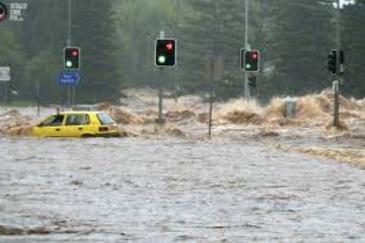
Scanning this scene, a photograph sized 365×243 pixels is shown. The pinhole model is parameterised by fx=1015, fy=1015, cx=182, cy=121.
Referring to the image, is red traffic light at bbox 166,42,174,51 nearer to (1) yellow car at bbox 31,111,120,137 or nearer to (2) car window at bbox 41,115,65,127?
(1) yellow car at bbox 31,111,120,137

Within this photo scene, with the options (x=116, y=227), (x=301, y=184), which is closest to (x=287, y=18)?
(x=301, y=184)

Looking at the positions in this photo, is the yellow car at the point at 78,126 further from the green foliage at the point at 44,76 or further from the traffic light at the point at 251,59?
the green foliage at the point at 44,76

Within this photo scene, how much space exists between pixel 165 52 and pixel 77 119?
406 centimetres

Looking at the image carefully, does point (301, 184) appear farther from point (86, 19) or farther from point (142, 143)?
point (86, 19)

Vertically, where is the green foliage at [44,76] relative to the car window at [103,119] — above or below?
below

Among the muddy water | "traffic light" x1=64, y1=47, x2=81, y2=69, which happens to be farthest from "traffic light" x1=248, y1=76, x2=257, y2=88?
the muddy water

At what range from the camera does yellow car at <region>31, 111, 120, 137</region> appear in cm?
3700

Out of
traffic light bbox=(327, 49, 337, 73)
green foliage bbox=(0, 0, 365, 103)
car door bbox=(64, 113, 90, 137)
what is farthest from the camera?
green foliage bbox=(0, 0, 365, 103)

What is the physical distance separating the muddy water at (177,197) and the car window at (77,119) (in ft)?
24.5

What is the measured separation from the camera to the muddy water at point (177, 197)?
496 inches

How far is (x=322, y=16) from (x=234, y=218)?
9338 centimetres

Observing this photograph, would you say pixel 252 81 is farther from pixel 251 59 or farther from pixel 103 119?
pixel 103 119

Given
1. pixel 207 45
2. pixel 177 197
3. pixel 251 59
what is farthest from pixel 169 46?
pixel 207 45

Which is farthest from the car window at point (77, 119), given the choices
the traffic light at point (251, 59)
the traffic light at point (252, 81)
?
the traffic light at point (252, 81)
